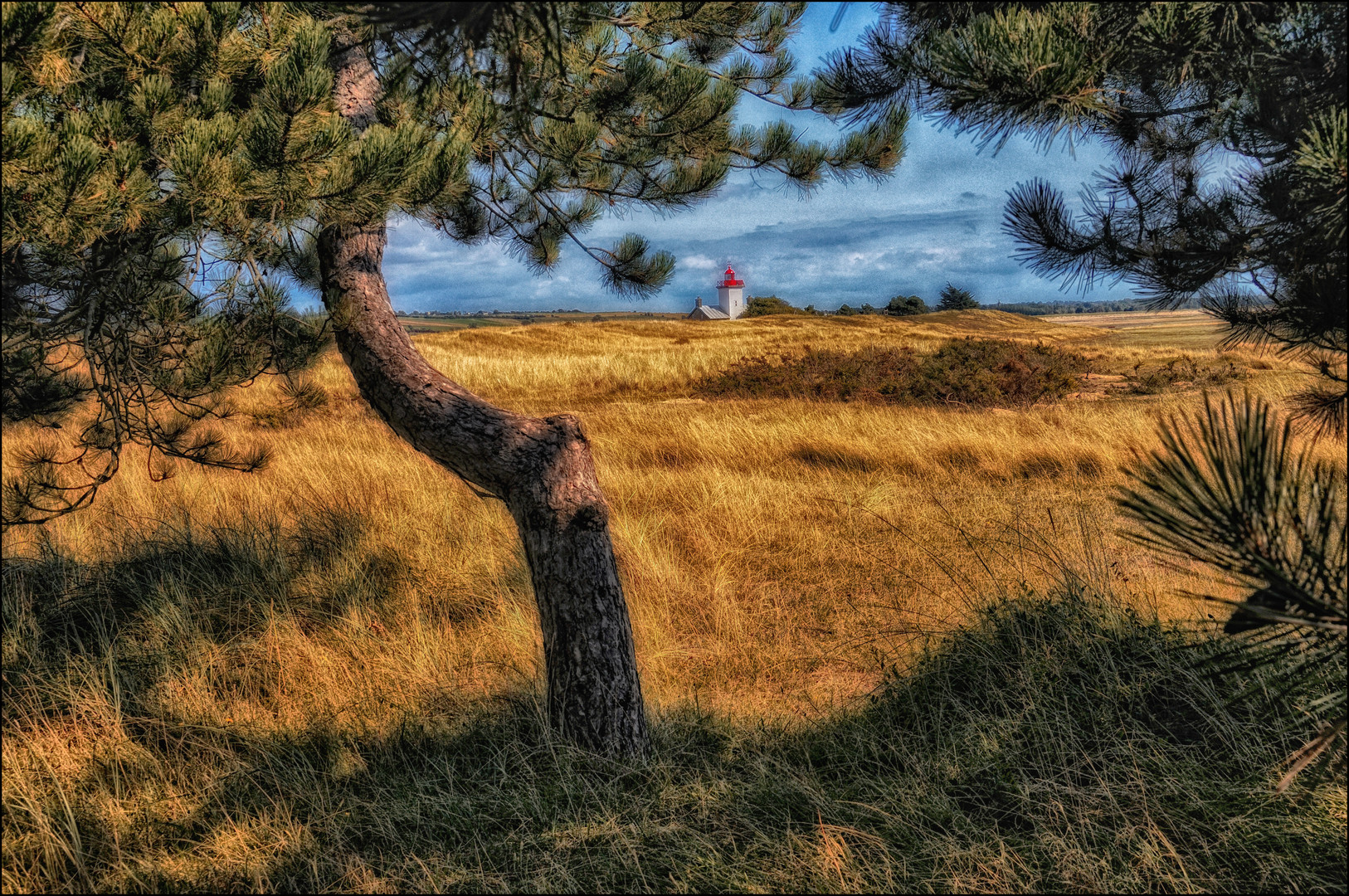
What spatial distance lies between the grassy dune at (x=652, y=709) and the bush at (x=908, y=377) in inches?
304

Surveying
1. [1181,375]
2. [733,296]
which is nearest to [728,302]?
[733,296]

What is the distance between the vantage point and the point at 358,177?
8.98ft

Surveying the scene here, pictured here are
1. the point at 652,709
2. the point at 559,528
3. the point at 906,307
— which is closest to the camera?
the point at 559,528

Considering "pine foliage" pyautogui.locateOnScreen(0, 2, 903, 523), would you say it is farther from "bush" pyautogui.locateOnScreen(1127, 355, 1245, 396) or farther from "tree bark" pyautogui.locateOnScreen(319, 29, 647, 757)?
"bush" pyautogui.locateOnScreen(1127, 355, 1245, 396)

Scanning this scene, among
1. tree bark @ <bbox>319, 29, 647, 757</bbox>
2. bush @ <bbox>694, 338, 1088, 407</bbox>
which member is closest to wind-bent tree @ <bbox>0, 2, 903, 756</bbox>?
tree bark @ <bbox>319, 29, 647, 757</bbox>

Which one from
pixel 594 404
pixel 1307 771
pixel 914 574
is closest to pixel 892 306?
A: pixel 594 404

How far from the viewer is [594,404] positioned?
16.0m

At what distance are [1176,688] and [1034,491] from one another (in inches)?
194

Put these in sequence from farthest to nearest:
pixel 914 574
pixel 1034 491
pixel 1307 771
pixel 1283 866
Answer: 1. pixel 1034 491
2. pixel 914 574
3. pixel 1307 771
4. pixel 1283 866

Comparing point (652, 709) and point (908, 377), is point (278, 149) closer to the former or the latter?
point (652, 709)

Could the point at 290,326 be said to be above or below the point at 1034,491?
above

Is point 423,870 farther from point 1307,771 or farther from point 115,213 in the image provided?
point 1307,771

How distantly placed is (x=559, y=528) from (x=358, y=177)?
57.8 inches

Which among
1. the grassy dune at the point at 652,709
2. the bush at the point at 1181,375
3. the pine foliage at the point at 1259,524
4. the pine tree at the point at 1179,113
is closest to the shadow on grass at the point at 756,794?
the grassy dune at the point at 652,709
